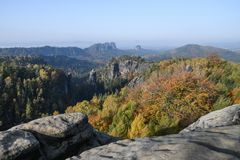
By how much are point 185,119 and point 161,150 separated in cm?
4364

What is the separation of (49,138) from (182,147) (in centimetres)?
1034

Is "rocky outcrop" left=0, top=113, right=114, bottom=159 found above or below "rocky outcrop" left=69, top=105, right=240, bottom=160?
below

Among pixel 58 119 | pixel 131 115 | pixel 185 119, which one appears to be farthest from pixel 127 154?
pixel 131 115

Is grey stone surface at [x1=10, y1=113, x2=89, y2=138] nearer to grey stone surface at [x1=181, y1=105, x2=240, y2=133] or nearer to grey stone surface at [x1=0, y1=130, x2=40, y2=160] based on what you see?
grey stone surface at [x1=0, y1=130, x2=40, y2=160]

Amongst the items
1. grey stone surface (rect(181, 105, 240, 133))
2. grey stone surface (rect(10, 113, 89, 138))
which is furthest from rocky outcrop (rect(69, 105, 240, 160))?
grey stone surface (rect(181, 105, 240, 133))

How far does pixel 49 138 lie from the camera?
19.8 m

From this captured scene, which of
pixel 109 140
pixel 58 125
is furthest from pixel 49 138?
pixel 109 140

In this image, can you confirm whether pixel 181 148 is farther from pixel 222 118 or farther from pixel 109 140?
pixel 109 140

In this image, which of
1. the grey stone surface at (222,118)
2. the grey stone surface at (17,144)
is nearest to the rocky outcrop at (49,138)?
the grey stone surface at (17,144)

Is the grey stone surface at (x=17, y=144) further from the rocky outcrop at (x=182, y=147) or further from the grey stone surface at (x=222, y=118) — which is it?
the grey stone surface at (x=222, y=118)

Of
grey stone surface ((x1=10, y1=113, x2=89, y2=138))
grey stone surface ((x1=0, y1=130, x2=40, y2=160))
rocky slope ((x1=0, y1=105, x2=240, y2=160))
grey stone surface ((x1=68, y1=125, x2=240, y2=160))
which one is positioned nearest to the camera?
grey stone surface ((x1=68, y1=125, x2=240, y2=160))

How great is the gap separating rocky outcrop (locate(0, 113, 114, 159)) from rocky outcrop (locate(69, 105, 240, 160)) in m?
5.91

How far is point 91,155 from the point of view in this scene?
1236 cm

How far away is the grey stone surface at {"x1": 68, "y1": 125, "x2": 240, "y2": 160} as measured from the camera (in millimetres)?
10727
